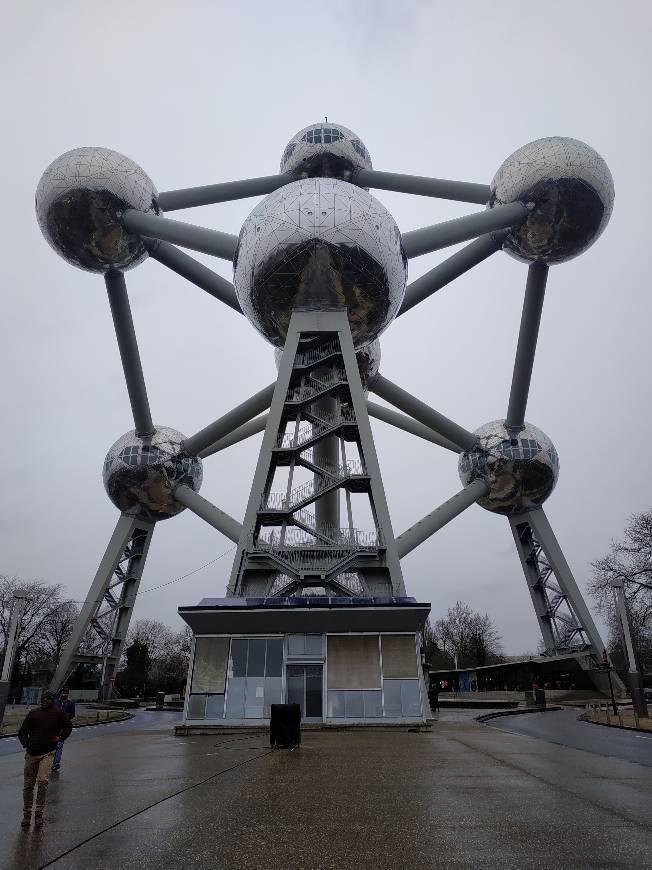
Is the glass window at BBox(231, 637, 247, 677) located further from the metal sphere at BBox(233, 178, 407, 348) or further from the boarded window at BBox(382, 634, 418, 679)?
the metal sphere at BBox(233, 178, 407, 348)

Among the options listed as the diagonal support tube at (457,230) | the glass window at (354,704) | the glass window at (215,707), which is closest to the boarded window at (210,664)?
the glass window at (215,707)

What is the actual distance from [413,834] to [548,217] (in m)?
25.1

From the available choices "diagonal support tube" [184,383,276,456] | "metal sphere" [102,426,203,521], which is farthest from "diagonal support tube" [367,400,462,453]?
"metal sphere" [102,426,203,521]

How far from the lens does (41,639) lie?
54.3m

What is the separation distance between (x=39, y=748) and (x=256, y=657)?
10.4 metres

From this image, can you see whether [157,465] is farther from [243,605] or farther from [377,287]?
[243,605]

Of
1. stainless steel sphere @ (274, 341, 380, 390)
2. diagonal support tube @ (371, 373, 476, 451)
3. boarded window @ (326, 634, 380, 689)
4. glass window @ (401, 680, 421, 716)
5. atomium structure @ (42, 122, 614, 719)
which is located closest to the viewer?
glass window @ (401, 680, 421, 716)

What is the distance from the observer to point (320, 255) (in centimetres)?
2019

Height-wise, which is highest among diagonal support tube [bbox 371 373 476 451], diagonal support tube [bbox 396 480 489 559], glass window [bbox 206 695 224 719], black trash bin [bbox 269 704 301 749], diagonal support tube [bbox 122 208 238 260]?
diagonal support tube [bbox 122 208 238 260]

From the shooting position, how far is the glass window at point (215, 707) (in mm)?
14680

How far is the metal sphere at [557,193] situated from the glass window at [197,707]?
69.3 ft

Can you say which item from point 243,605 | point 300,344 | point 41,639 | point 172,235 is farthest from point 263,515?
point 41,639

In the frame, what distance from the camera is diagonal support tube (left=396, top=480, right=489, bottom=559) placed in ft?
92.1

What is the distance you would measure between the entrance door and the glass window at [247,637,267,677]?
0.64 m
